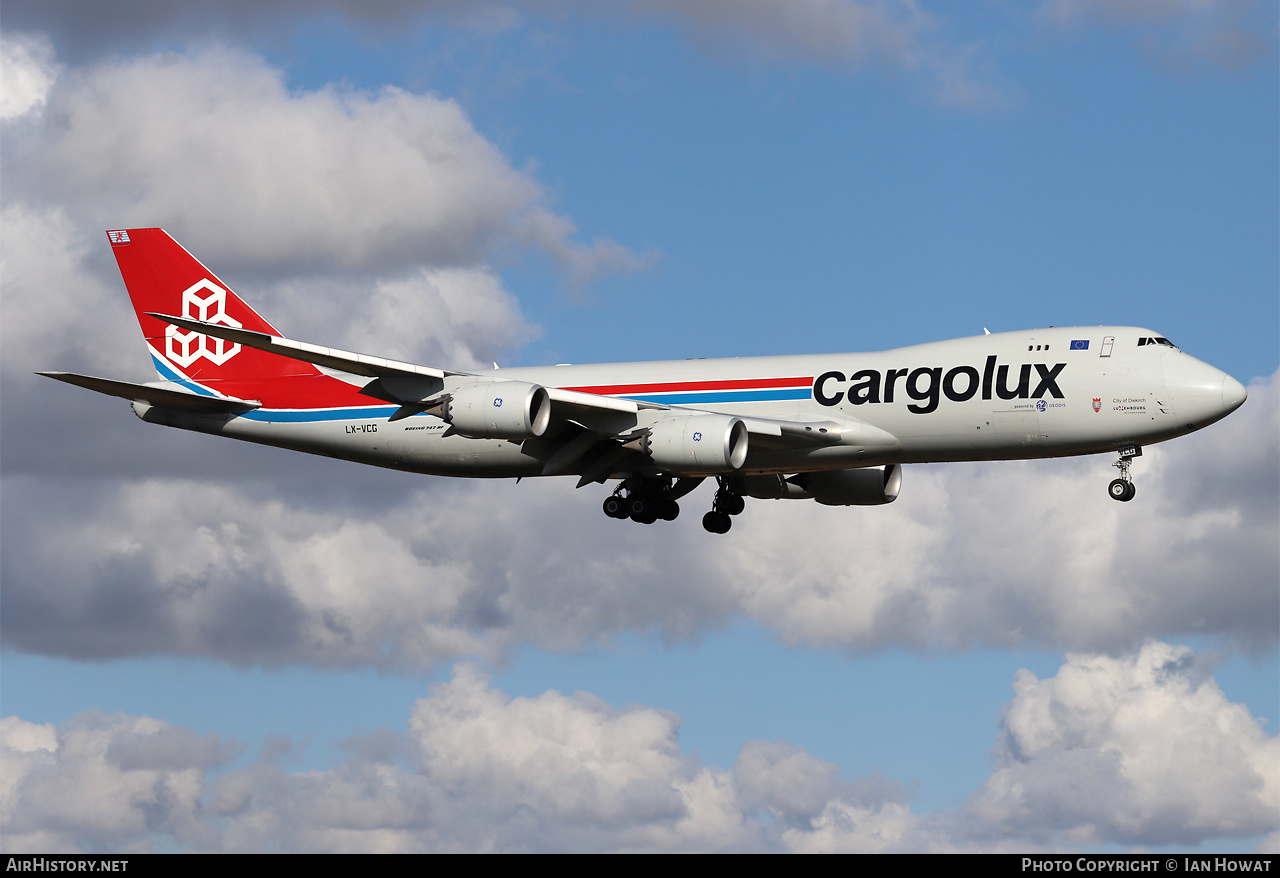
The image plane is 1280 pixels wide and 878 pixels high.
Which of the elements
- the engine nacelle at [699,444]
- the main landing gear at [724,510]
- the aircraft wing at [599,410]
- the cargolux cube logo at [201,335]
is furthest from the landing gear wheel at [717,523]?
the cargolux cube logo at [201,335]

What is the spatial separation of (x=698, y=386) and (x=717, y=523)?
798cm

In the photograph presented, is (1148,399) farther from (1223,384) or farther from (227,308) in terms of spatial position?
(227,308)

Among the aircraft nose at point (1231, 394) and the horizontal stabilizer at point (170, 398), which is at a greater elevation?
the horizontal stabilizer at point (170, 398)

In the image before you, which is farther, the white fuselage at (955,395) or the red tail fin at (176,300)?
the red tail fin at (176,300)

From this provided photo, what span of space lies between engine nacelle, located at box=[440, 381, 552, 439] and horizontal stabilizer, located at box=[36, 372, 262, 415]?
11.5m

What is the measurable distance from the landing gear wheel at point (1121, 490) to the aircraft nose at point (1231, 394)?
11.0 feet

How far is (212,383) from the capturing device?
5269 centimetres

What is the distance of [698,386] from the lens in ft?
155

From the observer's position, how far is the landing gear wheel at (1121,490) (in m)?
42.8

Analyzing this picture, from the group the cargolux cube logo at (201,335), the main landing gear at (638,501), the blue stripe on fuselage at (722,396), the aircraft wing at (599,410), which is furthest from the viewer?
the cargolux cube logo at (201,335)

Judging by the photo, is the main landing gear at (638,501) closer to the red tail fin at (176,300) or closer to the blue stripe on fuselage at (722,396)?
Answer: the blue stripe on fuselage at (722,396)

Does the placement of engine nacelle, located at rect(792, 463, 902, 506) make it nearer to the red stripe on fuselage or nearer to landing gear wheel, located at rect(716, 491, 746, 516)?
landing gear wheel, located at rect(716, 491, 746, 516)

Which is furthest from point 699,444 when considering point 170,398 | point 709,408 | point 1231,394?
point 170,398
